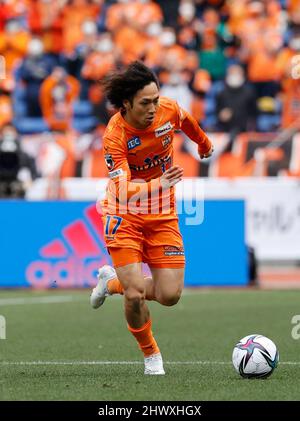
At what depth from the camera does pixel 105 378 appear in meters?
7.59

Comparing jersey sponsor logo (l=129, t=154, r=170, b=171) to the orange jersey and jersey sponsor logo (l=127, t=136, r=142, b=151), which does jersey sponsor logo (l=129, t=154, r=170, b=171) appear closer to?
the orange jersey

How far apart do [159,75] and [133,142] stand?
14.7 m

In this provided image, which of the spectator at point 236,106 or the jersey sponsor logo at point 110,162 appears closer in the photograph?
the jersey sponsor logo at point 110,162

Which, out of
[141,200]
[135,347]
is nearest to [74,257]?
[135,347]

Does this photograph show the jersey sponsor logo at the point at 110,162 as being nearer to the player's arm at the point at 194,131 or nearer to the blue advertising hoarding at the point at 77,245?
the player's arm at the point at 194,131

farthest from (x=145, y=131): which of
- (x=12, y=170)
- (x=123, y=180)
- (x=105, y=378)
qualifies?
(x=12, y=170)

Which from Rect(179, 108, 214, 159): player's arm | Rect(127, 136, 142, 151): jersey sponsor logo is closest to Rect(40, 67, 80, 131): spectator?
Rect(179, 108, 214, 159): player's arm

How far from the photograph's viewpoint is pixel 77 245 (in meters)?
15.8

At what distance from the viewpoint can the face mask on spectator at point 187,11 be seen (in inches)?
949

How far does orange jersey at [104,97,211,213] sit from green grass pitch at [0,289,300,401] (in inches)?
51.5

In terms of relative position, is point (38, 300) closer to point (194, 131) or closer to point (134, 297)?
point (194, 131)

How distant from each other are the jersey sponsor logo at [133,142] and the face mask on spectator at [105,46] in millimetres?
15406

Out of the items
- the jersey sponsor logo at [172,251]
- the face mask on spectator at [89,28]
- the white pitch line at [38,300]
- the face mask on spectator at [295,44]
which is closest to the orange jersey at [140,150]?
the jersey sponsor logo at [172,251]

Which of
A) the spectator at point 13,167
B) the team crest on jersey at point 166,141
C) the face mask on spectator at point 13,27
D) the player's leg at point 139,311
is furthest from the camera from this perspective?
the face mask on spectator at point 13,27
